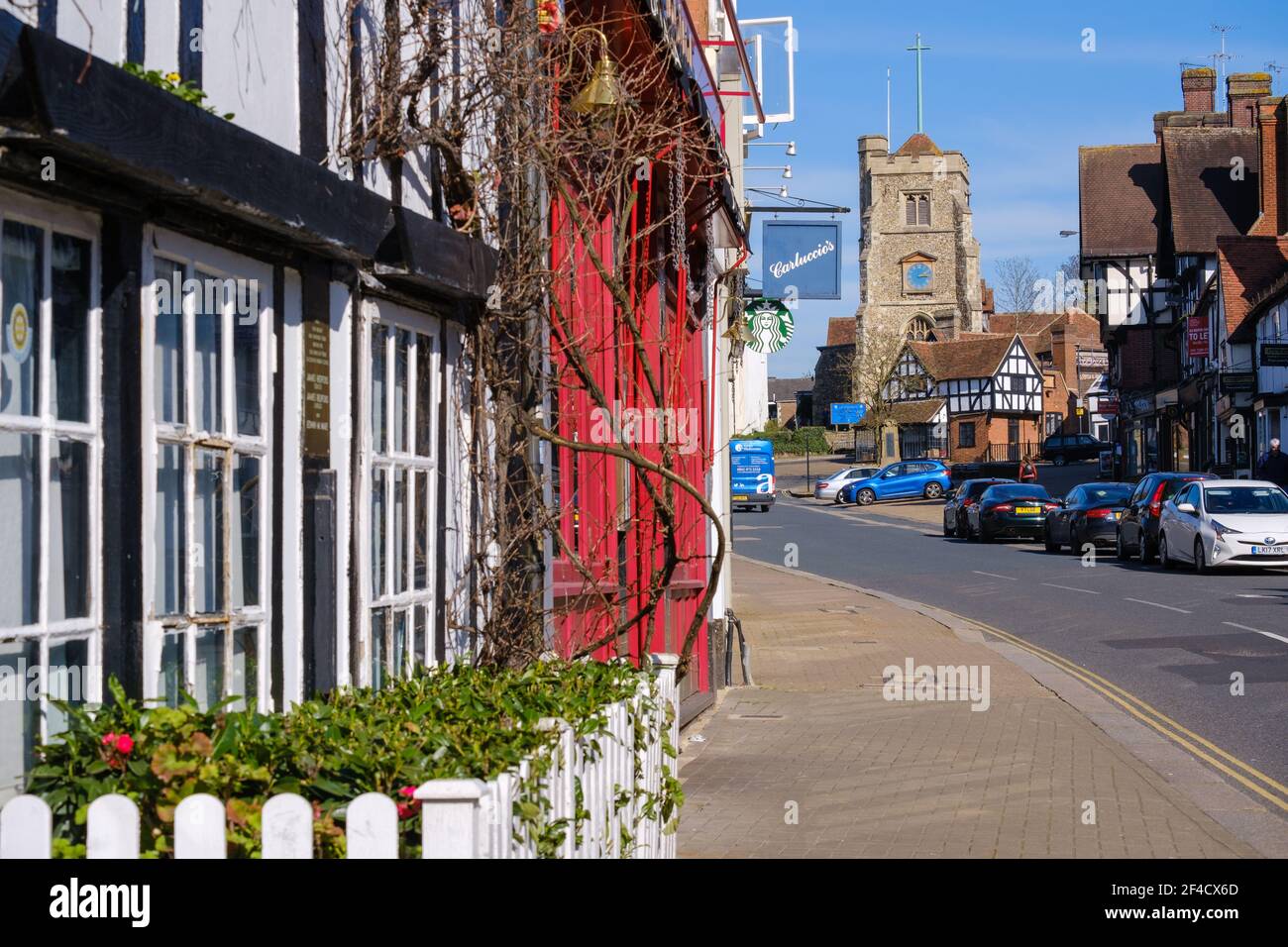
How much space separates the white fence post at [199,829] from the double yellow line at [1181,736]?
253 inches

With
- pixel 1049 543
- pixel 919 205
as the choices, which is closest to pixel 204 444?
pixel 1049 543

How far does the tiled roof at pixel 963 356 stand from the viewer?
294 ft

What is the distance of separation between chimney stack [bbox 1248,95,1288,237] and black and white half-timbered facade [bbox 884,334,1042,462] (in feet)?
113

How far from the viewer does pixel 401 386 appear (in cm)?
607

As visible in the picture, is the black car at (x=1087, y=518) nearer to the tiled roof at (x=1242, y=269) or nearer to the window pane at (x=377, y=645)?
the tiled roof at (x=1242, y=269)

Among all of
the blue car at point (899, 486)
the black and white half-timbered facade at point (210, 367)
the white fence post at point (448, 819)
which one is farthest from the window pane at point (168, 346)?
the blue car at point (899, 486)

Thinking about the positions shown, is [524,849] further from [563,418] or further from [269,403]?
[563,418]

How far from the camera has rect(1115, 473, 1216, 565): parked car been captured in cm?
2581

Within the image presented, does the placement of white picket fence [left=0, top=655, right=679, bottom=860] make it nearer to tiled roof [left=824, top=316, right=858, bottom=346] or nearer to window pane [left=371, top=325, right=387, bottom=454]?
window pane [left=371, top=325, right=387, bottom=454]

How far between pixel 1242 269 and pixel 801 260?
1282 inches

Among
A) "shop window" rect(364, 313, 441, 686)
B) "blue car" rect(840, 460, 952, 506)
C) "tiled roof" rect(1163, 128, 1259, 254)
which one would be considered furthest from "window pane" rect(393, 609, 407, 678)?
"tiled roof" rect(1163, 128, 1259, 254)

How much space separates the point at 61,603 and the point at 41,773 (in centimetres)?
51

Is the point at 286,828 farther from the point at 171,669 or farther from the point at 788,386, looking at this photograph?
the point at 788,386
